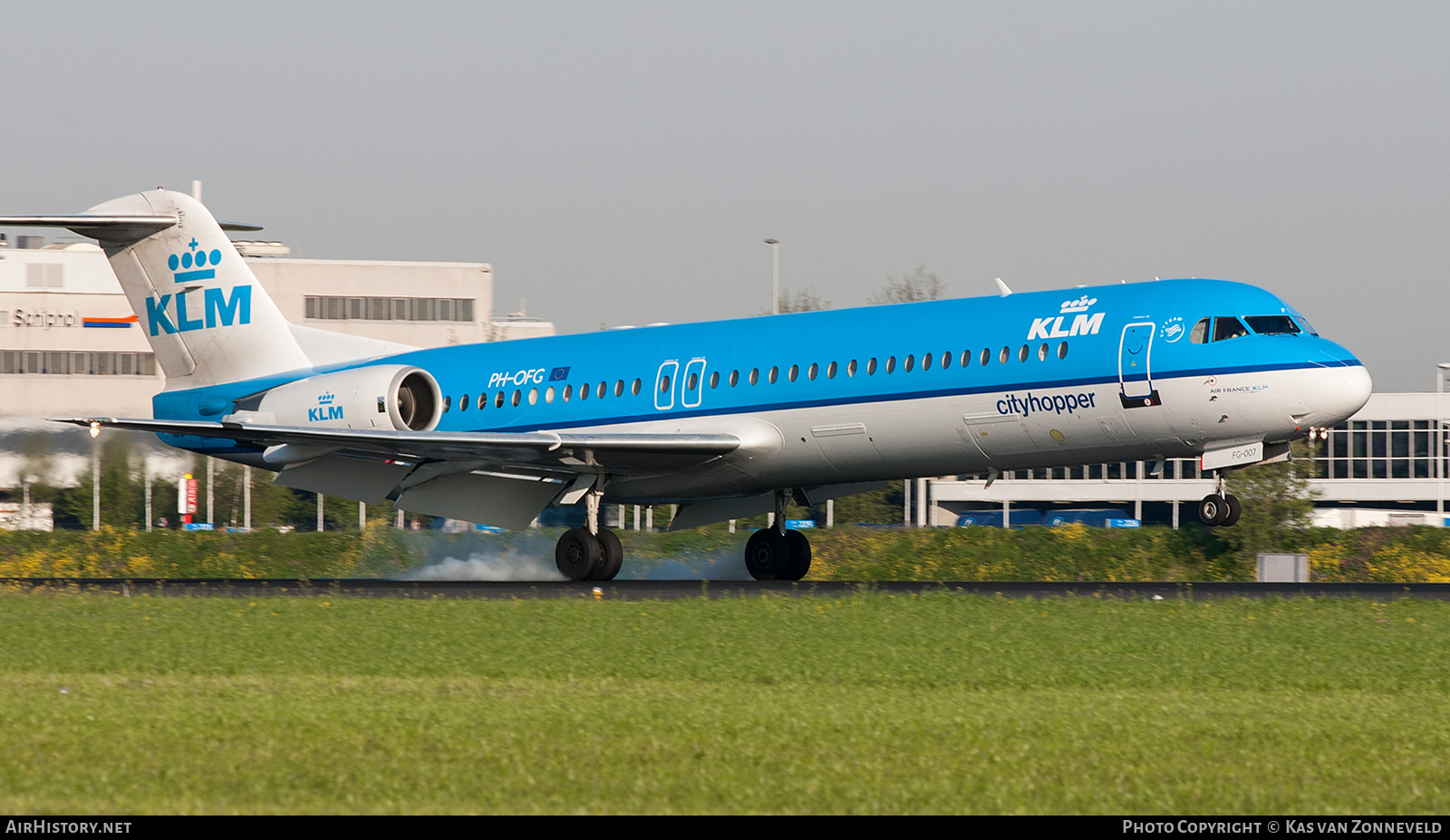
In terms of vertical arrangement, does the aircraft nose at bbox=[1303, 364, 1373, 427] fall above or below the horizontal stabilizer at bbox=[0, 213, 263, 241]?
below

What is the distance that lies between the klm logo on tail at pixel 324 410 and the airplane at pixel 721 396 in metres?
0.05

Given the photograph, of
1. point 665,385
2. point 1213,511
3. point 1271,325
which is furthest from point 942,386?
point 665,385

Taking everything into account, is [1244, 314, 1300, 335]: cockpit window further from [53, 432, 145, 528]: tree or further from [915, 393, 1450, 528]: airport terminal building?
[915, 393, 1450, 528]: airport terminal building

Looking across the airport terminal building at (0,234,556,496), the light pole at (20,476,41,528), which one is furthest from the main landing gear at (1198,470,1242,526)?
the airport terminal building at (0,234,556,496)

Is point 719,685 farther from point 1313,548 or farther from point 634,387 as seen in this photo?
point 1313,548

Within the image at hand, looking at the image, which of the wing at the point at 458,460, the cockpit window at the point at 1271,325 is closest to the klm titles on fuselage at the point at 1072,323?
the cockpit window at the point at 1271,325

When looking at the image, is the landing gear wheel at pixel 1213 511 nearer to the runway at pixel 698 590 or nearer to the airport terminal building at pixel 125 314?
the runway at pixel 698 590

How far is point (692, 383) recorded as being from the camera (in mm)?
24016

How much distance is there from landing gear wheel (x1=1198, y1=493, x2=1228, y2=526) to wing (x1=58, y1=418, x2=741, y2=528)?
691 cm

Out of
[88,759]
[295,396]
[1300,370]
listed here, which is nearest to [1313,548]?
[1300,370]

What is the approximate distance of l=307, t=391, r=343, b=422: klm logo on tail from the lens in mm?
26016

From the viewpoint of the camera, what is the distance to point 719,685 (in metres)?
11.4

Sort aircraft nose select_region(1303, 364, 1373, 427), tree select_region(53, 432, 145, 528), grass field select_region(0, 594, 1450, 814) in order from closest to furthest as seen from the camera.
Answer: grass field select_region(0, 594, 1450, 814) < aircraft nose select_region(1303, 364, 1373, 427) < tree select_region(53, 432, 145, 528)

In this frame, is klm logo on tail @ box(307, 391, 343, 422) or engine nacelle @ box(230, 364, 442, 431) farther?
klm logo on tail @ box(307, 391, 343, 422)
